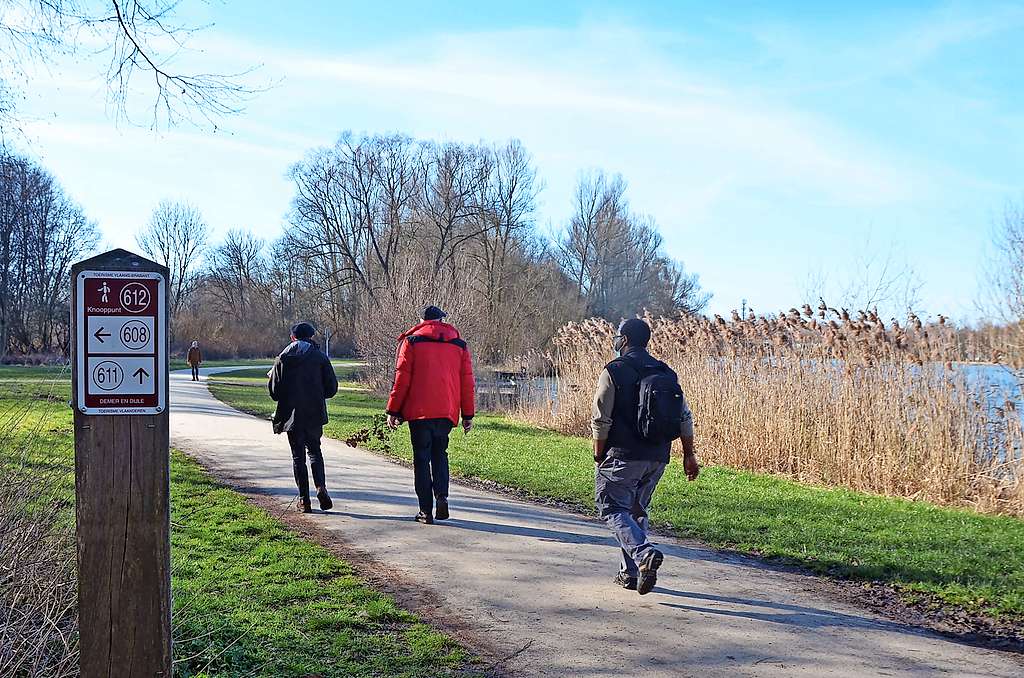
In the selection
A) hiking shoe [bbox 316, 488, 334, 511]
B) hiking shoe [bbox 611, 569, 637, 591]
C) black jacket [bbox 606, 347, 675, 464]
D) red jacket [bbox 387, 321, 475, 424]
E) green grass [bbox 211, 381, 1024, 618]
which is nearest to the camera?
black jacket [bbox 606, 347, 675, 464]

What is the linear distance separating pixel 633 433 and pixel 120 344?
4.10m

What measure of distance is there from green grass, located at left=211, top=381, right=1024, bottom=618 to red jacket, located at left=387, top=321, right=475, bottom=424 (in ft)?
8.53

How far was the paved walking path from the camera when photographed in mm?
5215

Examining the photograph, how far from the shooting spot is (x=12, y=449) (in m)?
6.12

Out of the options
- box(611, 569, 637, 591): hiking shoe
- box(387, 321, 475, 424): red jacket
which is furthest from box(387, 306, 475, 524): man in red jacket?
box(611, 569, 637, 591): hiking shoe

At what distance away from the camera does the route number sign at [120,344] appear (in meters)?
3.17

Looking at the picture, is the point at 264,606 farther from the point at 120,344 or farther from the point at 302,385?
the point at 302,385

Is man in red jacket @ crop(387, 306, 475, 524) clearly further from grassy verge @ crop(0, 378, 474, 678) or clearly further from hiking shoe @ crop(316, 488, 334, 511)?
grassy verge @ crop(0, 378, 474, 678)

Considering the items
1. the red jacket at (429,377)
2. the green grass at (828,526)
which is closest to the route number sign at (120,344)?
the red jacket at (429,377)

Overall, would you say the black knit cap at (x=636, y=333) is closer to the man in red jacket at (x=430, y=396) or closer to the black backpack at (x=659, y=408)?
the black backpack at (x=659, y=408)

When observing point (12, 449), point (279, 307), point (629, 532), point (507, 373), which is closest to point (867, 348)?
point (629, 532)

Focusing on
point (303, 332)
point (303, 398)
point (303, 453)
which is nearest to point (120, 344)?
point (303, 398)

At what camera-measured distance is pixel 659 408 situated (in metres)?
6.43

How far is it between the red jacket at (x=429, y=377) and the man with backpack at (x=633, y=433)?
7.87 ft
